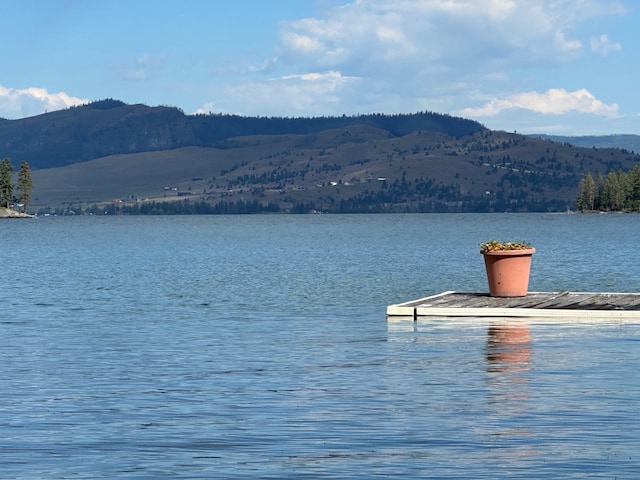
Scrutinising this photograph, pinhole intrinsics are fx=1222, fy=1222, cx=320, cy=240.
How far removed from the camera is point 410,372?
30.2 meters

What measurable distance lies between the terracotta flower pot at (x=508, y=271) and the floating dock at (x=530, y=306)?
0.37 m

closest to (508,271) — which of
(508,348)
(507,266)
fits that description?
(507,266)

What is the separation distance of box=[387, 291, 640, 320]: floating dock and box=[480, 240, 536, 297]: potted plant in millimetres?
404

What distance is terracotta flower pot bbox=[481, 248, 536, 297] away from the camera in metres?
44.9

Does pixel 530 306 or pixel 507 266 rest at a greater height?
pixel 507 266

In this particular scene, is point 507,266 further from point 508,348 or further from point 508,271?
point 508,348

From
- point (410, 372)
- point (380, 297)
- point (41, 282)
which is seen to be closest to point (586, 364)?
point (410, 372)

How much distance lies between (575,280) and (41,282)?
3624cm

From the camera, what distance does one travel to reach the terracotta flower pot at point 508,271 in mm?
44906

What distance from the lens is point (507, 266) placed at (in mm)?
45125

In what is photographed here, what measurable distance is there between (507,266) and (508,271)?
0.90 feet

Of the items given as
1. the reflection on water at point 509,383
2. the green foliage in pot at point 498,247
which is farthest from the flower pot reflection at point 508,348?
the green foliage in pot at point 498,247

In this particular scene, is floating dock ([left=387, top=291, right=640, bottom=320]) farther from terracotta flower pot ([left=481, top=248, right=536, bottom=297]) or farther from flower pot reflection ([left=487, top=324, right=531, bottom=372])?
flower pot reflection ([left=487, top=324, right=531, bottom=372])

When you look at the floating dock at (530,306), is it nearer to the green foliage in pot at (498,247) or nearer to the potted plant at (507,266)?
the potted plant at (507,266)
